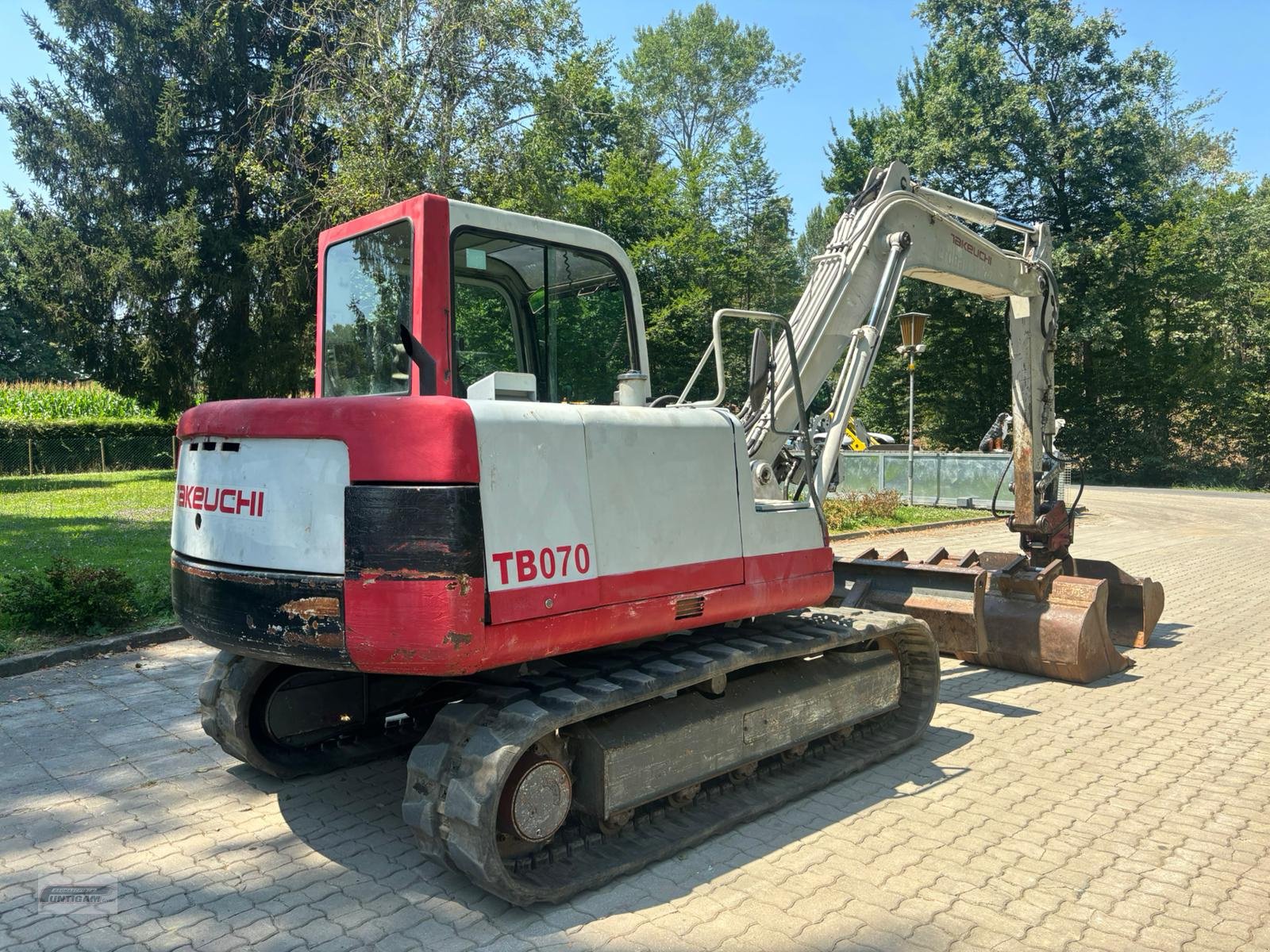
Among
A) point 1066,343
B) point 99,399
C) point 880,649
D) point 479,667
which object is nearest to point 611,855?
point 479,667

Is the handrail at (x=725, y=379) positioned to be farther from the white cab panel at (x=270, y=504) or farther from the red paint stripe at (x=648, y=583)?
the white cab panel at (x=270, y=504)

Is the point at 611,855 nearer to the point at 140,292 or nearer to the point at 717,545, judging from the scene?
the point at 717,545

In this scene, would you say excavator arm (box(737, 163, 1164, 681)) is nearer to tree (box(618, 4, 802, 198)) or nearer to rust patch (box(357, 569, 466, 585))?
rust patch (box(357, 569, 466, 585))

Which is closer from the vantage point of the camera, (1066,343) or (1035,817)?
(1035,817)

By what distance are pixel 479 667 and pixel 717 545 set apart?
1290 millimetres

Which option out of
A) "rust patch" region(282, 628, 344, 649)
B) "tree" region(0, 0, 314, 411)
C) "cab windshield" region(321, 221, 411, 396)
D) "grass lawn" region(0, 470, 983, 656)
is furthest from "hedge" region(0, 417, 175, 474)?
"rust patch" region(282, 628, 344, 649)

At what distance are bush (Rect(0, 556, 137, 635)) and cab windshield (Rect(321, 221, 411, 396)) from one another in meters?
4.37

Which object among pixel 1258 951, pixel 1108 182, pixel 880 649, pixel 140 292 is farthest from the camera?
pixel 1108 182

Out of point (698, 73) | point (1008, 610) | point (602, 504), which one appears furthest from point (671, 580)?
point (698, 73)

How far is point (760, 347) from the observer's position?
3.92 meters

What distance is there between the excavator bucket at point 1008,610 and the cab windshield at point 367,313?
14.6 ft

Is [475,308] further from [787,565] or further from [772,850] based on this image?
[772,850]

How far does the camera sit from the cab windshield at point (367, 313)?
3855 millimetres

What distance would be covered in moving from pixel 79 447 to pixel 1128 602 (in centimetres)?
2934
